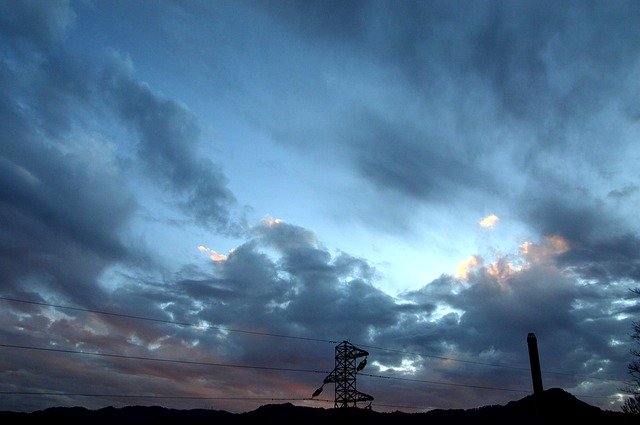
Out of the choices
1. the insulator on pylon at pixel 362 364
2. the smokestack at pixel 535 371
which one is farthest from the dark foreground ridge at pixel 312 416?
the smokestack at pixel 535 371

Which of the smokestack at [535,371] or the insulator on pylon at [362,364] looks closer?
the smokestack at [535,371]

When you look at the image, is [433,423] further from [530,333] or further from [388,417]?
[530,333]

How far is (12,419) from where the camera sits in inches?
6014

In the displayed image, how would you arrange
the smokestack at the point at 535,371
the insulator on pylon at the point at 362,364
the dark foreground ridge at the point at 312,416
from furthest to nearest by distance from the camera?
the dark foreground ridge at the point at 312,416
the insulator on pylon at the point at 362,364
the smokestack at the point at 535,371

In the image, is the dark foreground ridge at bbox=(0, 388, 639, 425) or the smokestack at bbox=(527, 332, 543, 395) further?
the dark foreground ridge at bbox=(0, 388, 639, 425)

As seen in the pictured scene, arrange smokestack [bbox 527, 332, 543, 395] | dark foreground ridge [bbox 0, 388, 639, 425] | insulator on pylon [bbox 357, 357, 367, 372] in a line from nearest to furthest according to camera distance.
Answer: smokestack [bbox 527, 332, 543, 395] < insulator on pylon [bbox 357, 357, 367, 372] < dark foreground ridge [bbox 0, 388, 639, 425]

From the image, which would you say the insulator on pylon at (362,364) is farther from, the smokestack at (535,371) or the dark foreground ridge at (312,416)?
the dark foreground ridge at (312,416)

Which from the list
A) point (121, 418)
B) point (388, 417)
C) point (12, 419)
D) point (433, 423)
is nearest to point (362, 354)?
point (388, 417)

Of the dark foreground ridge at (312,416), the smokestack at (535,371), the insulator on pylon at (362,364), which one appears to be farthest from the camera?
the dark foreground ridge at (312,416)

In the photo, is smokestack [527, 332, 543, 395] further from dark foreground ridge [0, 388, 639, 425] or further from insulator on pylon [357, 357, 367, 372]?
dark foreground ridge [0, 388, 639, 425]

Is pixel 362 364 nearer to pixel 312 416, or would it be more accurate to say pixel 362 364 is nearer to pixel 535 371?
pixel 535 371

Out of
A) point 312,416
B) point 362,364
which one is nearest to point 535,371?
point 362,364

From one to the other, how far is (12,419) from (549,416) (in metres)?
191

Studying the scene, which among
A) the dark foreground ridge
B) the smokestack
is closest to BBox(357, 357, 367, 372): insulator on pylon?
the smokestack
